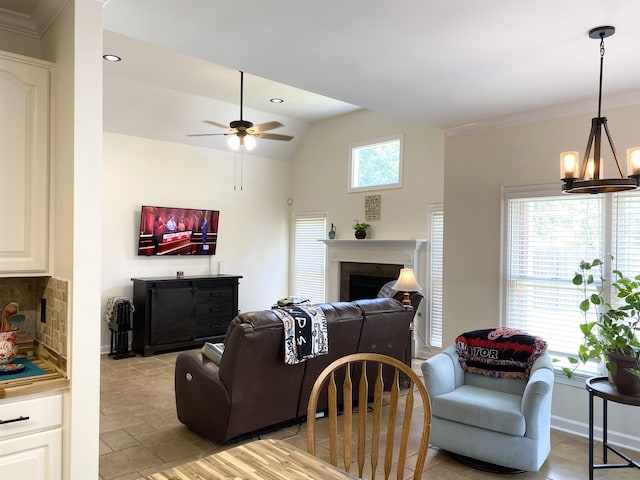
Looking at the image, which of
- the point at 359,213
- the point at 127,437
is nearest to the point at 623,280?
the point at 127,437

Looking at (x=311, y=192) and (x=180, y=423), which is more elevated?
(x=311, y=192)

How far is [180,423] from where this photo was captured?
3936mm

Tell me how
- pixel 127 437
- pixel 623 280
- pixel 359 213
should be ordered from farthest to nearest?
pixel 359 213 → pixel 127 437 → pixel 623 280

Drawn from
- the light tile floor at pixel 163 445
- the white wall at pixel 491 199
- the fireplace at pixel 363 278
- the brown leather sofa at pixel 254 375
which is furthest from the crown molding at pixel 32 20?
the fireplace at pixel 363 278

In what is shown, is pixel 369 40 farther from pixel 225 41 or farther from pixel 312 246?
pixel 312 246

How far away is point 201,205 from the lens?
7.28 m

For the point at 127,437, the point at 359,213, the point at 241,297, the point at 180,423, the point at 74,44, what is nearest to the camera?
the point at 74,44

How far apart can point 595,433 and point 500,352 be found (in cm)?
105

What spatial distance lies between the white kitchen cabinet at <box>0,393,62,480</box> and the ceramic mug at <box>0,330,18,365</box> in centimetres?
37

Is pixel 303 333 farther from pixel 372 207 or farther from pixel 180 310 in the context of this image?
pixel 372 207

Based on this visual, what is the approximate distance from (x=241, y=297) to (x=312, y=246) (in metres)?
1.47

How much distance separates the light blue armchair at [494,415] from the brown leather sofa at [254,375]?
787 millimetres

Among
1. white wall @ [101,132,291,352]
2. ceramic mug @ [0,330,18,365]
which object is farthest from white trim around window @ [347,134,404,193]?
ceramic mug @ [0,330,18,365]

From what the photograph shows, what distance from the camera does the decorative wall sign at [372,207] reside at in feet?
22.7
